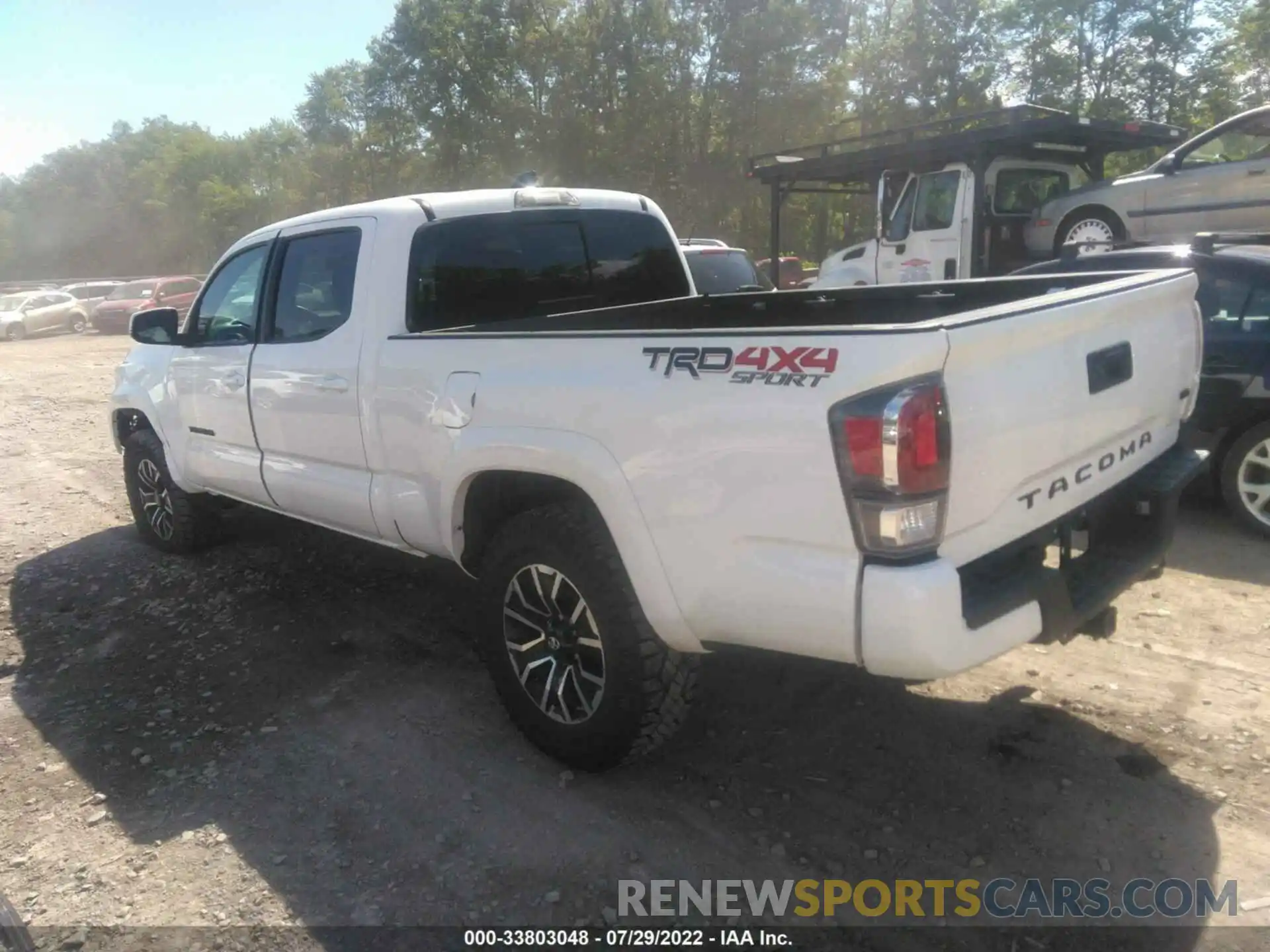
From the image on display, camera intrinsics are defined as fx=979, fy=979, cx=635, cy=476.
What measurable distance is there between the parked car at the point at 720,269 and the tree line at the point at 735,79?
51.4 feet

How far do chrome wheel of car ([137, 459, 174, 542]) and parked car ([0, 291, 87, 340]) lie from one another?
2777 cm

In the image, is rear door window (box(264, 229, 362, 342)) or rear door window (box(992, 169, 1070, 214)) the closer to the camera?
rear door window (box(264, 229, 362, 342))

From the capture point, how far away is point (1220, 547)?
5.18 m

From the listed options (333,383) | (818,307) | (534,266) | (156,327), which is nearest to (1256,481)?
(818,307)

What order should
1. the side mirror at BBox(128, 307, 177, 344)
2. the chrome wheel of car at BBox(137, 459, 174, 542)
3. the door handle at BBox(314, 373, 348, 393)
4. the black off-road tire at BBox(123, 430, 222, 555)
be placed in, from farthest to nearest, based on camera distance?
the chrome wheel of car at BBox(137, 459, 174, 542), the black off-road tire at BBox(123, 430, 222, 555), the side mirror at BBox(128, 307, 177, 344), the door handle at BBox(314, 373, 348, 393)

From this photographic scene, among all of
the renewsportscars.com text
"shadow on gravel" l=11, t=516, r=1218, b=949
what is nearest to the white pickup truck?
"shadow on gravel" l=11, t=516, r=1218, b=949


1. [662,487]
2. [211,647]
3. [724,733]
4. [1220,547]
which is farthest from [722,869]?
[1220,547]

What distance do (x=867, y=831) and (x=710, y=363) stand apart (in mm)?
1514

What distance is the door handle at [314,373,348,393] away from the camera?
3977 mm

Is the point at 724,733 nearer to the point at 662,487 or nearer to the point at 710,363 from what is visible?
the point at 662,487

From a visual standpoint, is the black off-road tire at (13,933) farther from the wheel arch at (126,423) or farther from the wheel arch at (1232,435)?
the wheel arch at (1232,435)

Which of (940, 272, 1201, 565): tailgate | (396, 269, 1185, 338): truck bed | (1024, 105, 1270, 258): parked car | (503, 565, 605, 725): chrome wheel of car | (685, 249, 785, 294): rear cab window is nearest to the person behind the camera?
(940, 272, 1201, 565): tailgate

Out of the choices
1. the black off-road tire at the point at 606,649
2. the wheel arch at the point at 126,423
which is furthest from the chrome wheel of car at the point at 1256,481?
the wheel arch at the point at 126,423

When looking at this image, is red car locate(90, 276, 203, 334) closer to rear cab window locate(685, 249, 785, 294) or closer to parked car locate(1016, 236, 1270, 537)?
rear cab window locate(685, 249, 785, 294)
